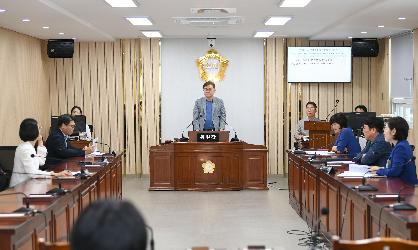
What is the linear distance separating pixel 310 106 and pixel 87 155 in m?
4.46

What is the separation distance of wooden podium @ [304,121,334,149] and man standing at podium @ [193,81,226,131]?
1748 millimetres

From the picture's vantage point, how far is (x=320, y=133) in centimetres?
1027

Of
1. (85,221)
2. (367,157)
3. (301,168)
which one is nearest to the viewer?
(85,221)

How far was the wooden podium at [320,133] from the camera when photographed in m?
10.2

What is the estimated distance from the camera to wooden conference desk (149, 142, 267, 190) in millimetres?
10648

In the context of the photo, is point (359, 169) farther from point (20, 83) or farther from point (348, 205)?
point (20, 83)

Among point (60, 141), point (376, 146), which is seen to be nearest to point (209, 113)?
point (60, 141)

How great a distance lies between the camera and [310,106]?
36.7 feet

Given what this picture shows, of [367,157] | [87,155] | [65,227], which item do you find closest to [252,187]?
[87,155]

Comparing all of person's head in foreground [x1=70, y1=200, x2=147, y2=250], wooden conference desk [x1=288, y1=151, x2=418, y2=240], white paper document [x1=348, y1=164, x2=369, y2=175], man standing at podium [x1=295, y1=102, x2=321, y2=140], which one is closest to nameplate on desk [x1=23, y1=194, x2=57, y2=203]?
wooden conference desk [x1=288, y1=151, x2=418, y2=240]

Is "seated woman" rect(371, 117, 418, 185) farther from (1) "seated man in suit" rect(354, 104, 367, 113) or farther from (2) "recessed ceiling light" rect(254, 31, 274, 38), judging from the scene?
(1) "seated man in suit" rect(354, 104, 367, 113)

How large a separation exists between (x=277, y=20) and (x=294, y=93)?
3.37 meters

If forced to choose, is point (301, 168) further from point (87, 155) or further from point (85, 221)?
point (85, 221)

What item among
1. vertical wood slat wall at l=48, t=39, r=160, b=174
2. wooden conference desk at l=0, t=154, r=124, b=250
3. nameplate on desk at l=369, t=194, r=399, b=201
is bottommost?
wooden conference desk at l=0, t=154, r=124, b=250
